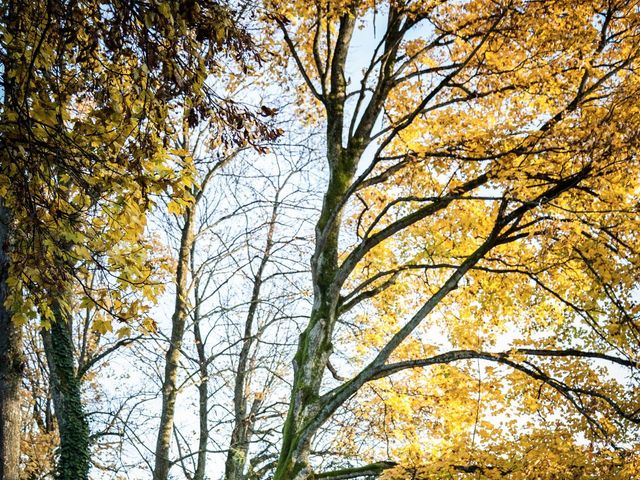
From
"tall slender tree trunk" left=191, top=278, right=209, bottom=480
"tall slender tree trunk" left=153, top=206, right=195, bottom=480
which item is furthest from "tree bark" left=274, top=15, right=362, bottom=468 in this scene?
"tall slender tree trunk" left=191, top=278, right=209, bottom=480

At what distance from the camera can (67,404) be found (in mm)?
8484

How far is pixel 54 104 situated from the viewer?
3.99 metres

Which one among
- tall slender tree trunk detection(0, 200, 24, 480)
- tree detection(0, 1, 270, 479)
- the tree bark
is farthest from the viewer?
the tree bark

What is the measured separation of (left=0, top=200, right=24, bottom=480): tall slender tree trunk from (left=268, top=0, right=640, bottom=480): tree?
9.42 ft

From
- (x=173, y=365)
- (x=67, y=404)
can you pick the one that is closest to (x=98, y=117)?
(x=67, y=404)

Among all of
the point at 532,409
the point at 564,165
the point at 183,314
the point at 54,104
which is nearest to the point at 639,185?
the point at 564,165

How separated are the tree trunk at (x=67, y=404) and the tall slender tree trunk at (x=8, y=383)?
1864 millimetres

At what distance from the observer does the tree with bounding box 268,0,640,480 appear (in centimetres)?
700

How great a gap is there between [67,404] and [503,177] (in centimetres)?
684

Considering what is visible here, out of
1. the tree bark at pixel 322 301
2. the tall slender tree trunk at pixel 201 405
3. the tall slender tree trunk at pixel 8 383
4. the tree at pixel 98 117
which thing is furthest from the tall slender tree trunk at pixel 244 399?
the tree at pixel 98 117

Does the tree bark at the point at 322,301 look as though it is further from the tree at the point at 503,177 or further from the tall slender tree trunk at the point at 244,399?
the tall slender tree trunk at the point at 244,399

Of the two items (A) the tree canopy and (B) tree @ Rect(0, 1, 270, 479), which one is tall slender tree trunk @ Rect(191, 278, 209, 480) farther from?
(B) tree @ Rect(0, 1, 270, 479)

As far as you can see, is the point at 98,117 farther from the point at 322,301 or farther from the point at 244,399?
the point at 244,399

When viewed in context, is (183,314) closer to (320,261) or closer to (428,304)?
(320,261)
